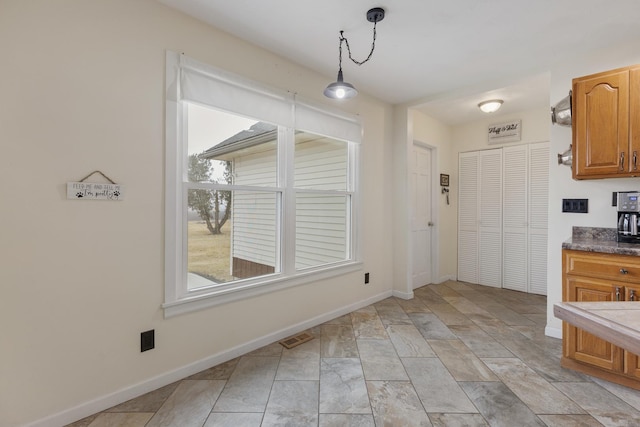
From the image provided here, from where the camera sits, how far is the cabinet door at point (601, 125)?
2.29m

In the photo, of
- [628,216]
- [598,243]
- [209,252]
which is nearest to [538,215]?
[628,216]

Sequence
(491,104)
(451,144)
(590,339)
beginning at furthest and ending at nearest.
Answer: (451,144)
(491,104)
(590,339)

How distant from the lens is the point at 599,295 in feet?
7.10

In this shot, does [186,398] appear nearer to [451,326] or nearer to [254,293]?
[254,293]

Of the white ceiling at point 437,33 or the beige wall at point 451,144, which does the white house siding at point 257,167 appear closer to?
the white ceiling at point 437,33

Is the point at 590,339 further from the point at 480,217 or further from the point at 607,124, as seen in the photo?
the point at 480,217

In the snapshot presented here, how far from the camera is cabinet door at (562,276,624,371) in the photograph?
81.7 inches

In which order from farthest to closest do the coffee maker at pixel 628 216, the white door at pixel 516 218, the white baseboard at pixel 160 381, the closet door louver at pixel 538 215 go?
1. the white door at pixel 516 218
2. the closet door louver at pixel 538 215
3. the coffee maker at pixel 628 216
4. the white baseboard at pixel 160 381

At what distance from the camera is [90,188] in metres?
1.78

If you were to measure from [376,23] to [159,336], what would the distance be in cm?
277

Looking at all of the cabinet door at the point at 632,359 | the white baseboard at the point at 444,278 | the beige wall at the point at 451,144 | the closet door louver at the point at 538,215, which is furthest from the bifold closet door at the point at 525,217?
the cabinet door at the point at 632,359

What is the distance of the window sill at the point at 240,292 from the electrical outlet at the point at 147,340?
0.45ft

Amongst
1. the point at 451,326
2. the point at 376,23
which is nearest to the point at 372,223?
the point at 451,326

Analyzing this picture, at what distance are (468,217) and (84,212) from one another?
4932 millimetres
